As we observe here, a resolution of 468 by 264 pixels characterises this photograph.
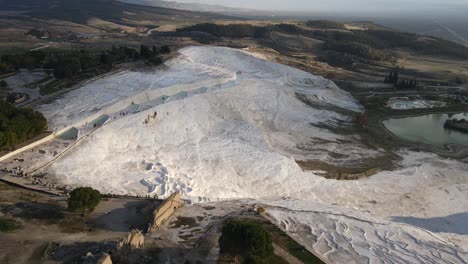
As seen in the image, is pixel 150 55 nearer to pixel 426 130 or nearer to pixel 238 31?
pixel 426 130

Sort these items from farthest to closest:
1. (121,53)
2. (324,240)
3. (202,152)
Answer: (121,53) < (202,152) < (324,240)

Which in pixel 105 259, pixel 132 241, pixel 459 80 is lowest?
pixel 132 241

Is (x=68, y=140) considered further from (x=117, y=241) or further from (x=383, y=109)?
A: (x=383, y=109)

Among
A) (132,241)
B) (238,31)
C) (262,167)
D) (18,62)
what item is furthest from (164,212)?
(238,31)

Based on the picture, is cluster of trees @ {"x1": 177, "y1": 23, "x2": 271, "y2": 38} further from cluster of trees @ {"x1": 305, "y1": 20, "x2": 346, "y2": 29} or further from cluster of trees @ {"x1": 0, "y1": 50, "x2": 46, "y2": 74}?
cluster of trees @ {"x1": 0, "y1": 50, "x2": 46, "y2": 74}

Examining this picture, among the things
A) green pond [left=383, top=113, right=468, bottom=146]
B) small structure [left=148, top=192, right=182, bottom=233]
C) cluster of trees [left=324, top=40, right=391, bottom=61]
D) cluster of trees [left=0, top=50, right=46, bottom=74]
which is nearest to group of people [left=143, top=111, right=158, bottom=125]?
small structure [left=148, top=192, right=182, bottom=233]

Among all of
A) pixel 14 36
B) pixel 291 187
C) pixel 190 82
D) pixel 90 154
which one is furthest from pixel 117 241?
pixel 14 36

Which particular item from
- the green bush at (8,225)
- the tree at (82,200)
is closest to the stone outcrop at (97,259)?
the tree at (82,200)
